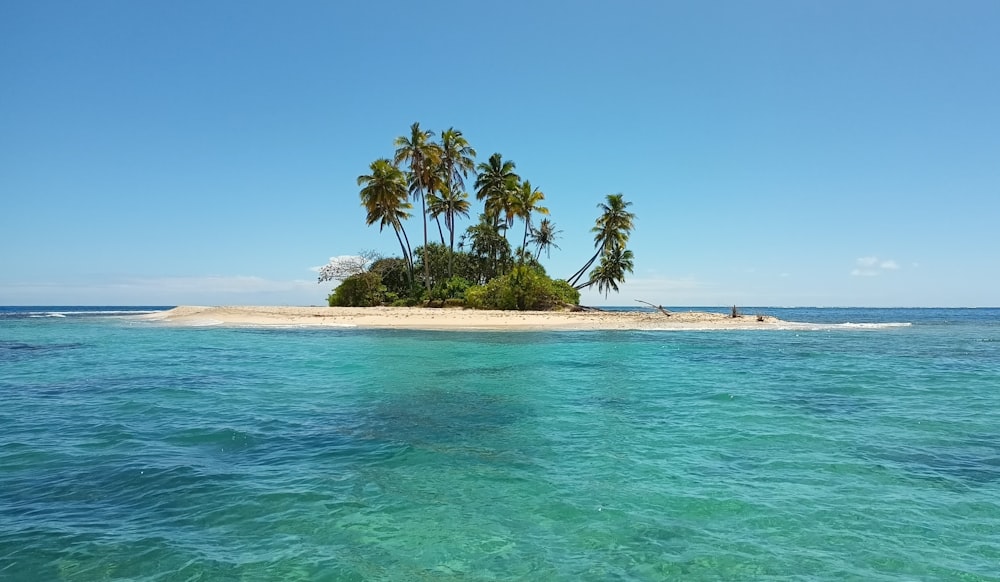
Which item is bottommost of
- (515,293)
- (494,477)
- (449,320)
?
(494,477)

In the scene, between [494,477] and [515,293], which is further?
[515,293]

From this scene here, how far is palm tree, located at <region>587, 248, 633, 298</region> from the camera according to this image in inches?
2248

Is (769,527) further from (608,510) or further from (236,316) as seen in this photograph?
(236,316)

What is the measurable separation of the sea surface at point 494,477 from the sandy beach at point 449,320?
19.3 metres

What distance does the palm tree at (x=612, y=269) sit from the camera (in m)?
57.1

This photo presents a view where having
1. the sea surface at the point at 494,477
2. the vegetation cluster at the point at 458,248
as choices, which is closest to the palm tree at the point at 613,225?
the vegetation cluster at the point at 458,248

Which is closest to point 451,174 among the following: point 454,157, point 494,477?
point 454,157

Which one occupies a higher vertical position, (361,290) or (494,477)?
(361,290)

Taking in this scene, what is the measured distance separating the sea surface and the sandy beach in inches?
759

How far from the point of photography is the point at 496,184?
165ft

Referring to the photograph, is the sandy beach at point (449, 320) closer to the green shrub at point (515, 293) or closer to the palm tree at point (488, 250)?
the green shrub at point (515, 293)

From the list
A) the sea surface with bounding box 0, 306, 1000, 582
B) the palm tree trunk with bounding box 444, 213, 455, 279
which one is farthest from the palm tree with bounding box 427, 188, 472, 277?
the sea surface with bounding box 0, 306, 1000, 582

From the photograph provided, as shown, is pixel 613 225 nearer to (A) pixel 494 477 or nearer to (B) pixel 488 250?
(B) pixel 488 250

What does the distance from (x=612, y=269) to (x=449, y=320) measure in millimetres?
26066
